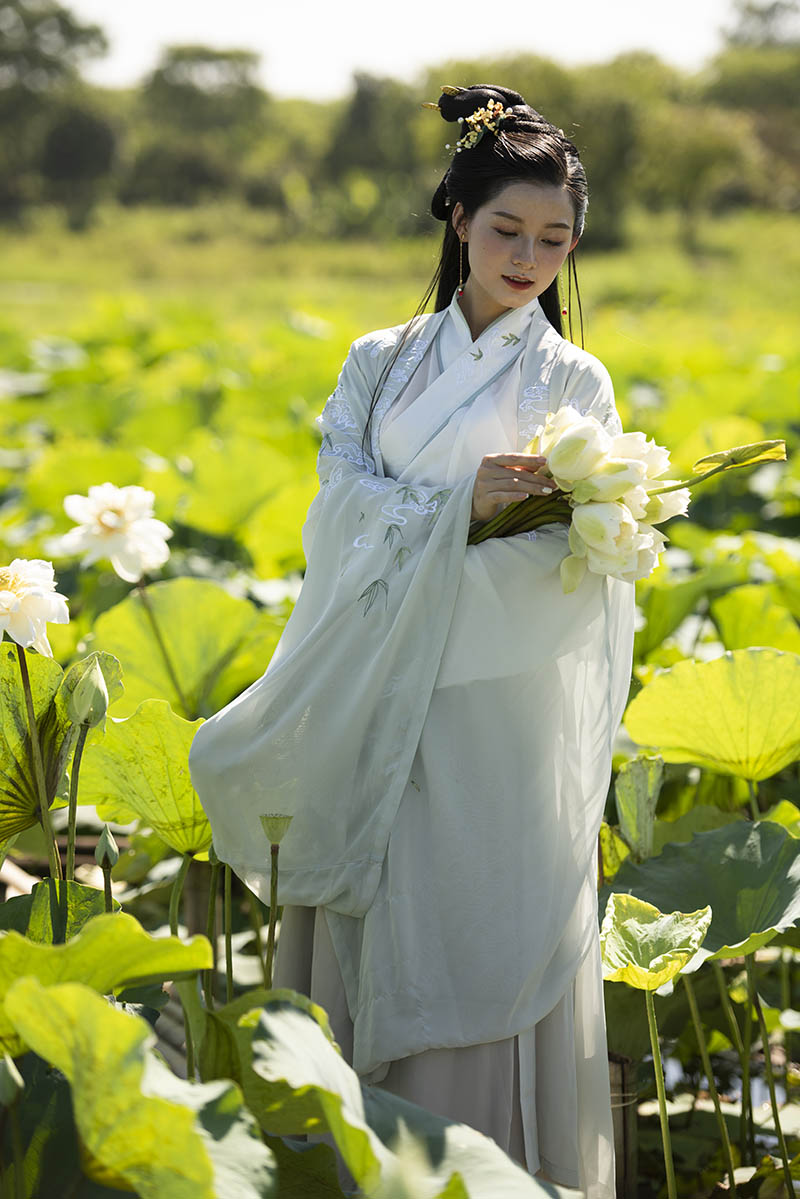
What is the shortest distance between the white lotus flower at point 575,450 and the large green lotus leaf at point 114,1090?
509 millimetres

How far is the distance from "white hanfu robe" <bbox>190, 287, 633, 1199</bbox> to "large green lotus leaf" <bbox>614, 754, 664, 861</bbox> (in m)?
0.12

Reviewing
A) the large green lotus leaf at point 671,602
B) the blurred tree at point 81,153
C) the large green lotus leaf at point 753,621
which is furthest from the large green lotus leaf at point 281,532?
the blurred tree at point 81,153

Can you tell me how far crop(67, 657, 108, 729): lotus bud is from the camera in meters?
1.11

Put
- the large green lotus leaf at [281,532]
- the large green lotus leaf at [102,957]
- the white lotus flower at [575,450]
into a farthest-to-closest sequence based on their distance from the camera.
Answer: the large green lotus leaf at [281,532] → the white lotus flower at [575,450] → the large green lotus leaf at [102,957]

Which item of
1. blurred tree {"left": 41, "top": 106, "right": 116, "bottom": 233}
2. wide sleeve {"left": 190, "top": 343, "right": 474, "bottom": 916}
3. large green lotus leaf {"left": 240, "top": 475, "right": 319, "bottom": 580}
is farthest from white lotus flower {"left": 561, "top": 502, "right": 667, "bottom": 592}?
blurred tree {"left": 41, "top": 106, "right": 116, "bottom": 233}

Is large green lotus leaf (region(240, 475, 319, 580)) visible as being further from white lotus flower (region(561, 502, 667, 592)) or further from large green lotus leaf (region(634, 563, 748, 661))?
white lotus flower (region(561, 502, 667, 592))

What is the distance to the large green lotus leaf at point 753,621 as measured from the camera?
1911 mm

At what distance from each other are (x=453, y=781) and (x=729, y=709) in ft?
1.21

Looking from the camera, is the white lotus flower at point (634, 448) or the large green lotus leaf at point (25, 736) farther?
the large green lotus leaf at point (25, 736)

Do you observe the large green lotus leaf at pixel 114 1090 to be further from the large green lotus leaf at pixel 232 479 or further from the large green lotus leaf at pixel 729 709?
the large green lotus leaf at pixel 232 479

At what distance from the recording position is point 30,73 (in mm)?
33031

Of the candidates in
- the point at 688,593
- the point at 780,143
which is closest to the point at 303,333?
the point at 688,593

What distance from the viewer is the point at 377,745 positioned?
1.17 meters

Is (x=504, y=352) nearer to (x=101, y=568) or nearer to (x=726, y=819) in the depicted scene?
(x=726, y=819)
